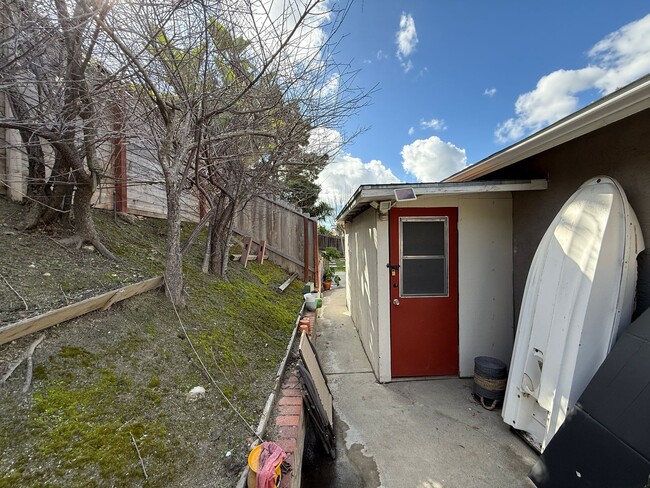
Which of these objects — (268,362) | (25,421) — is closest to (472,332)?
(268,362)

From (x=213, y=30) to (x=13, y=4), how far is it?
131 cm

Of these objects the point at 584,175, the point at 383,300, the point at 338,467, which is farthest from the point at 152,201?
the point at 584,175

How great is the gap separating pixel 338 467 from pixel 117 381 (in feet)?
6.08

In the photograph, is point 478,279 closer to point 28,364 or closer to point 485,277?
point 485,277

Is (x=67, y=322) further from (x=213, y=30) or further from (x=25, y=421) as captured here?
(x=213, y=30)

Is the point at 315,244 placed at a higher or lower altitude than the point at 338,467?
higher

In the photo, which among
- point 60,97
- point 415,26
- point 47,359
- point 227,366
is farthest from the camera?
point 415,26

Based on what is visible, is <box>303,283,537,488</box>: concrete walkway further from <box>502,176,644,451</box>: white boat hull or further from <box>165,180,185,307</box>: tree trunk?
<box>165,180,185,307</box>: tree trunk

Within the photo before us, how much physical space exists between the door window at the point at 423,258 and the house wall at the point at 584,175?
3.05ft

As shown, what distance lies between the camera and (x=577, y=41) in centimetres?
482

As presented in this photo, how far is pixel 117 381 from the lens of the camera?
68.7 inches

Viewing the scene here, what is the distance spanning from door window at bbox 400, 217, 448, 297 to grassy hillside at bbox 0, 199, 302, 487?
1982mm

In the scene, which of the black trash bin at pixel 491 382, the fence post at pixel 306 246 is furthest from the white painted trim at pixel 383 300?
the fence post at pixel 306 246

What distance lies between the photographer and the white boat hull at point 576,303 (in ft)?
7.01
